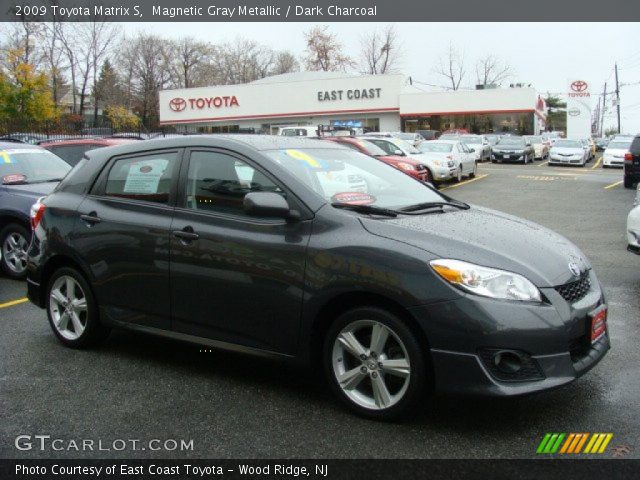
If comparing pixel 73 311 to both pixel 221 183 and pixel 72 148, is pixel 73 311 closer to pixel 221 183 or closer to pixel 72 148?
pixel 221 183

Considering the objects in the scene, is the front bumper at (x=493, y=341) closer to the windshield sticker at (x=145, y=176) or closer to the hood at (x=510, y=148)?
the windshield sticker at (x=145, y=176)

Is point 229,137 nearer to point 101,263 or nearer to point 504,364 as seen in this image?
point 101,263

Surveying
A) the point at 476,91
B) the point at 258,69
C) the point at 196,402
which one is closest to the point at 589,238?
the point at 196,402

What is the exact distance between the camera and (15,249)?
8.47 metres

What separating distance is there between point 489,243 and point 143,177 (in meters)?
2.60

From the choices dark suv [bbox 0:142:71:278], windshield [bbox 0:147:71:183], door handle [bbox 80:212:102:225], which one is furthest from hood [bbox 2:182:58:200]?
door handle [bbox 80:212:102:225]

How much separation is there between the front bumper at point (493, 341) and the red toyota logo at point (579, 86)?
6195 centimetres

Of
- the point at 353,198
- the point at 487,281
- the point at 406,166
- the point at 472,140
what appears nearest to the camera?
the point at 487,281

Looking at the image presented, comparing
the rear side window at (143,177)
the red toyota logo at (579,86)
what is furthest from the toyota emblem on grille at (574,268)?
the red toyota logo at (579,86)

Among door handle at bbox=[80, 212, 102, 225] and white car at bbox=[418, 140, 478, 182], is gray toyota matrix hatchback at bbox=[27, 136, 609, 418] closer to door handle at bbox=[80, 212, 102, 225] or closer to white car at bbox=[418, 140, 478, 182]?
door handle at bbox=[80, 212, 102, 225]

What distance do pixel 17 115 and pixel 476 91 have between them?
32.5m

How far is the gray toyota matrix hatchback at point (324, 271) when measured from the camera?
366 cm

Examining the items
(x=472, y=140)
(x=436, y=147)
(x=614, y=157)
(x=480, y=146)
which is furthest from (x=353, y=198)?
(x=472, y=140)
